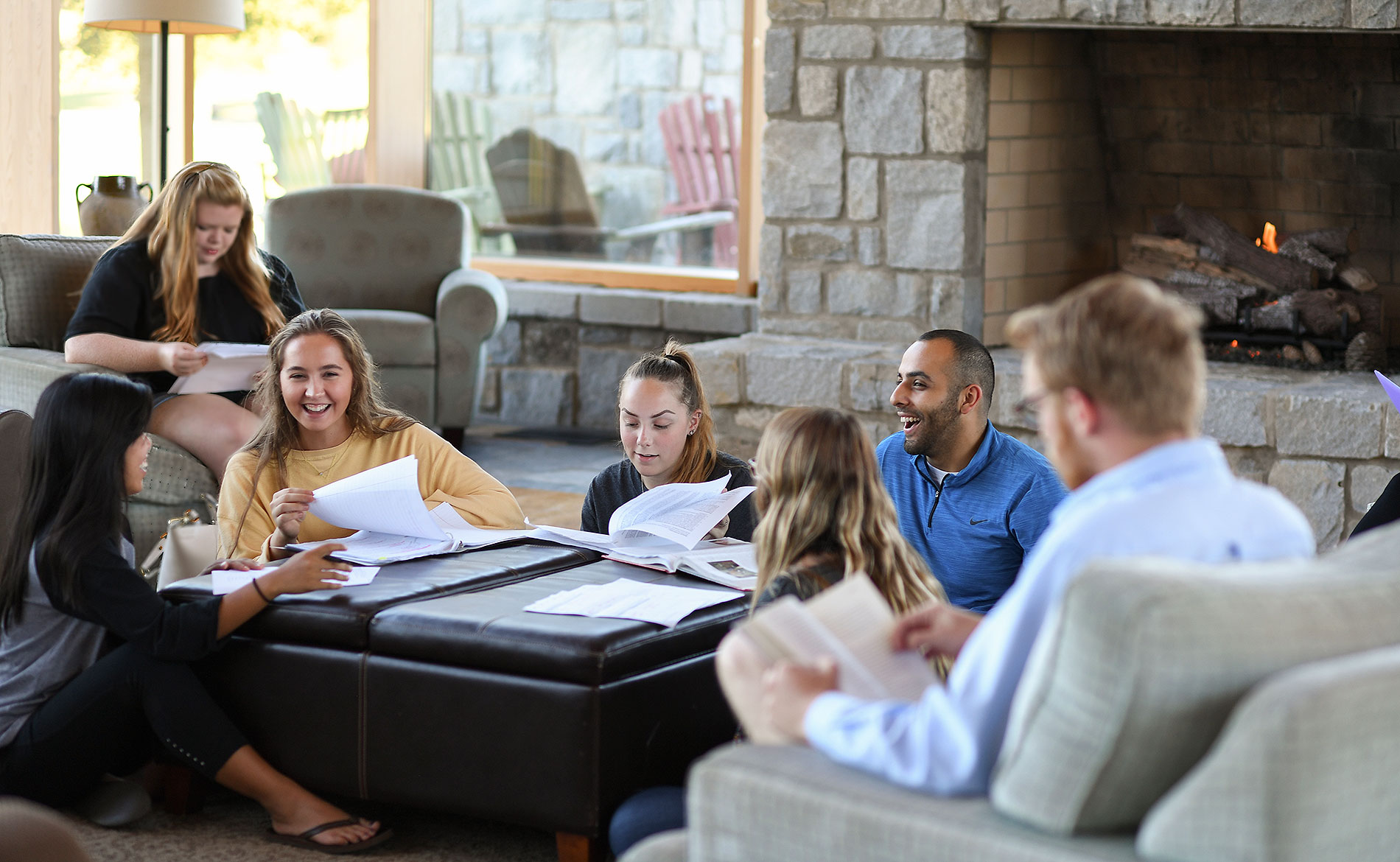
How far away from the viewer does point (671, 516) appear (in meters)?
2.61

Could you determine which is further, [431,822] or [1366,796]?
[431,822]

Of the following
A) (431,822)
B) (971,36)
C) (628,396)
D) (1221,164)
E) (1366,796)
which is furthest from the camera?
(1221,164)

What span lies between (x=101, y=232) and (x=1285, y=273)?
11.1ft

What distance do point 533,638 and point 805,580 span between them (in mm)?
487

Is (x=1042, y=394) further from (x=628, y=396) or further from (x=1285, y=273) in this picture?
(x=1285, y=273)

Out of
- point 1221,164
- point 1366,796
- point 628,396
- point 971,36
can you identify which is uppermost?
point 971,36

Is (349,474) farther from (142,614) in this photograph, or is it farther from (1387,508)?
(1387,508)

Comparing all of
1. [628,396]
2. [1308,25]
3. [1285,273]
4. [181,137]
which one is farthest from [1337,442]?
[181,137]

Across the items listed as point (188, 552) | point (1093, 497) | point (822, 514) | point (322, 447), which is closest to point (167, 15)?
point (322, 447)

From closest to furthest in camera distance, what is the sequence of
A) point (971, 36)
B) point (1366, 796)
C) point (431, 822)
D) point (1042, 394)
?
point (1366, 796) → point (1042, 394) → point (431, 822) → point (971, 36)

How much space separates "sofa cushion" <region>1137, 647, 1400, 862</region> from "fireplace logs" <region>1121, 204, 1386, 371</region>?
10.7 feet

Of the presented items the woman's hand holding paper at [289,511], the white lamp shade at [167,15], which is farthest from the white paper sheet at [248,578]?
the white lamp shade at [167,15]

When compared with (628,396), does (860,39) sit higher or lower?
higher

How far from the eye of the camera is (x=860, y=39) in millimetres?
4469
